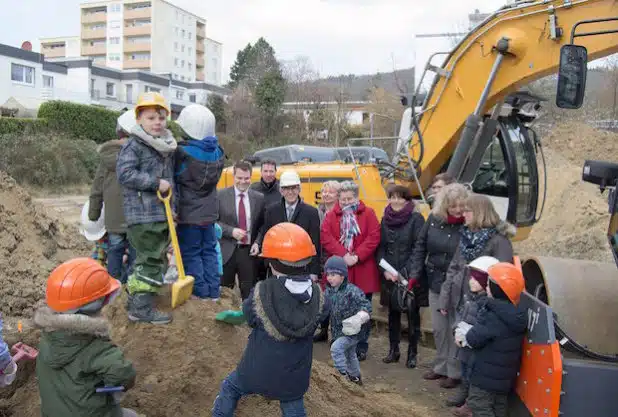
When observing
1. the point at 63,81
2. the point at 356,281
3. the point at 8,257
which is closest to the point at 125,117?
the point at 356,281

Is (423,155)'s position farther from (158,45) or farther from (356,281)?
(158,45)

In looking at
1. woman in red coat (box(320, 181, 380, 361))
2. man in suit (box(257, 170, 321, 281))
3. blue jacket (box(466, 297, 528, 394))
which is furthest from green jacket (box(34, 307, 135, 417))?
woman in red coat (box(320, 181, 380, 361))

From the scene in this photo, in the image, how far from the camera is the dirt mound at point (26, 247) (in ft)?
25.8

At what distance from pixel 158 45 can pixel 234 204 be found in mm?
76359

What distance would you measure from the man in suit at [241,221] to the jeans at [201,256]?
4.89ft

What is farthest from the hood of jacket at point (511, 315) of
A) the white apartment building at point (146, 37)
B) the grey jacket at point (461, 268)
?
the white apartment building at point (146, 37)

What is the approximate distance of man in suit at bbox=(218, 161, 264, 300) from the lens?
655 centimetres

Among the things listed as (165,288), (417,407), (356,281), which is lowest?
(417,407)

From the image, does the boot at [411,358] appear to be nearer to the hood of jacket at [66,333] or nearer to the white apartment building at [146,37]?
the hood of jacket at [66,333]

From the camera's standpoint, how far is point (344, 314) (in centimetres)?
548

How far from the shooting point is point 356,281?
21.4 feet

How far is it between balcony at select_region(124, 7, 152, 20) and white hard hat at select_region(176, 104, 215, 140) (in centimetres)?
7936

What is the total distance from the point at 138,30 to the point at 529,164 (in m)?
77.8

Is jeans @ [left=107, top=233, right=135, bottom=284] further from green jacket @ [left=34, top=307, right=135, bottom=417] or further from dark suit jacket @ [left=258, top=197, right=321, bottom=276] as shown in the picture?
green jacket @ [left=34, top=307, right=135, bottom=417]
